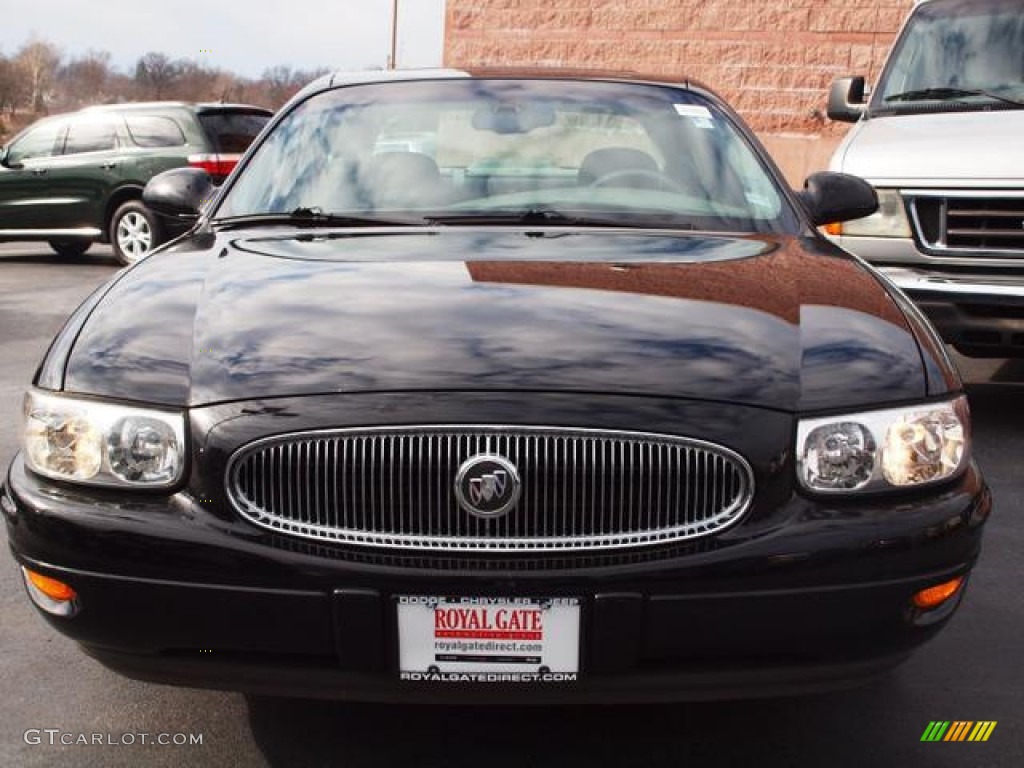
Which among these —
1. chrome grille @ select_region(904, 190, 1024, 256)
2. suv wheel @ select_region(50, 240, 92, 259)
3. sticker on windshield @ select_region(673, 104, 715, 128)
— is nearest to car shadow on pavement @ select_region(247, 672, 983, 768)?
sticker on windshield @ select_region(673, 104, 715, 128)

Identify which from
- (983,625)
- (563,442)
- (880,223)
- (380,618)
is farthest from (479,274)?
(880,223)

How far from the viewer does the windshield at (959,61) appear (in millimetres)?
6770

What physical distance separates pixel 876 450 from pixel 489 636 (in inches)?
31.6

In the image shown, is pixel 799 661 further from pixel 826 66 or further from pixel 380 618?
pixel 826 66

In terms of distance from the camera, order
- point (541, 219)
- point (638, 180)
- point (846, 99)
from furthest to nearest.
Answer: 1. point (846, 99)
2. point (638, 180)
3. point (541, 219)

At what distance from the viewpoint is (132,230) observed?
1427 cm

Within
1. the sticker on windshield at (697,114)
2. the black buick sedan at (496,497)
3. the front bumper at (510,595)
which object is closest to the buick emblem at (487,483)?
the black buick sedan at (496,497)

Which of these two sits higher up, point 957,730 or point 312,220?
point 312,220

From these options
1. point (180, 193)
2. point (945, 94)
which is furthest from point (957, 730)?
point (945, 94)

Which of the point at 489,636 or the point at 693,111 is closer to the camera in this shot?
the point at 489,636

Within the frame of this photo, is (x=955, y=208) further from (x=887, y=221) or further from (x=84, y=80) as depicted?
(x=84, y=80)

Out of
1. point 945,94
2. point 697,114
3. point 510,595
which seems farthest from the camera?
point 945,94

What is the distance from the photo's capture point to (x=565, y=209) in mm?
3861

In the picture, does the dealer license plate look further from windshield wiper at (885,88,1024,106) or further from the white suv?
windshield wiper at (885,88,1024,106)
